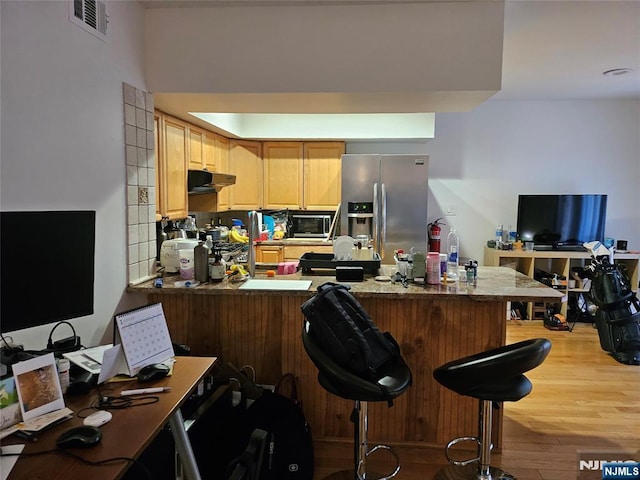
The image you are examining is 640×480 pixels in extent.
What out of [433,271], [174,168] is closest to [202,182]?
[174,168]

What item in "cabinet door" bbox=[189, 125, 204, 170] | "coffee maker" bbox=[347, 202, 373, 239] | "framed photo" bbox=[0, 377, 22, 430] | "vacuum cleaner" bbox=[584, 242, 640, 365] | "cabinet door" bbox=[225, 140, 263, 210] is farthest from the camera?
"cabinet door" bbox=[225, 140, 263, 210]

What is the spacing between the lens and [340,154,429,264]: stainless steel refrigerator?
176 inches

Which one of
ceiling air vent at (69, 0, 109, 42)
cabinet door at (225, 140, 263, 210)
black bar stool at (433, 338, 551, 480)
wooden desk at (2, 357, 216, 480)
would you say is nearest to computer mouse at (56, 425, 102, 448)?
wooden desk at (2, 357, 216, 480)

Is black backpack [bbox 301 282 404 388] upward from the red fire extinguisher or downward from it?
downward

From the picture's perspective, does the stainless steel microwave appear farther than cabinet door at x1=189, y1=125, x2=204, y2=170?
Yes

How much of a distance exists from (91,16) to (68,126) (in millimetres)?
570

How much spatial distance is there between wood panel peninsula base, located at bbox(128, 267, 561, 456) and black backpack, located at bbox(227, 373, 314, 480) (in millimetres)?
342

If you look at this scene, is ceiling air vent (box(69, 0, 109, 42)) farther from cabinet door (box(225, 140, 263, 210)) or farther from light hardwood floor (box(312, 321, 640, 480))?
cabinet door (box(225, 140, 263, 210))

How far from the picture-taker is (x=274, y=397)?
2.31 metres

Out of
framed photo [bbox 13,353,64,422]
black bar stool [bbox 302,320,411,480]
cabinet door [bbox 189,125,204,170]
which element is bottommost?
black bar stool [bbox 302,320,411,480]

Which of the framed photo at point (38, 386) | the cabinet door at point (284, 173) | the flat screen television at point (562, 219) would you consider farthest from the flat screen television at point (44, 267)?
the flat screen television at point (562, 219)

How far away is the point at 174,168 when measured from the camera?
11.0 feet

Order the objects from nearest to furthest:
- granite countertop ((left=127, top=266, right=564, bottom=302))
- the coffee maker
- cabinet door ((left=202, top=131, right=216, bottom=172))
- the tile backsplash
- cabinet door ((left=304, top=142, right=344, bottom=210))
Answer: granite countertop ((left=127, top=266, right=564, bottom=302)), the tile backsplash, cabinet door ((left=202, top=131, right=216, bottom=172)), the coffee maker, cabinet door ((left=304, top=142, right=344, bottom=210))

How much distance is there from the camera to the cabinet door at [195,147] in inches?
146
